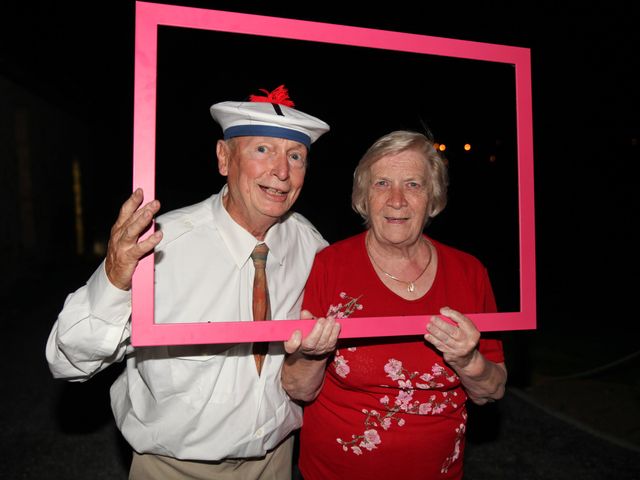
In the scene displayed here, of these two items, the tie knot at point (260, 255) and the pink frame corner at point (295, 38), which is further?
the tie knot at point (260, 255)

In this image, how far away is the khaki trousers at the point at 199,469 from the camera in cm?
160

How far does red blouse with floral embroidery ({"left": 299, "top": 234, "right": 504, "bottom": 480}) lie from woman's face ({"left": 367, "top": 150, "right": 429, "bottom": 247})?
18 centimetres

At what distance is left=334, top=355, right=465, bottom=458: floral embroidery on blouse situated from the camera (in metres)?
1.57

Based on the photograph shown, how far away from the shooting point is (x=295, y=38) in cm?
131

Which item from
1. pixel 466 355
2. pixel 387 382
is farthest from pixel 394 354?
pixel 466 355

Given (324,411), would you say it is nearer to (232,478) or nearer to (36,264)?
(232,478)

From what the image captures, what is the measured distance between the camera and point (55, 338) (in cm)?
135

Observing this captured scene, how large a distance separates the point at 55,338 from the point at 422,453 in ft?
4.09

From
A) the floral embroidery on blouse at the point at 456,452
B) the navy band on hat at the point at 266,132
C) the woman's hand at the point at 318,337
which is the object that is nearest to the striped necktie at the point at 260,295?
the woman's hand at the point at 318,337

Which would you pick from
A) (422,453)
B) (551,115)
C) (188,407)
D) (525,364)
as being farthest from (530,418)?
(551,115)

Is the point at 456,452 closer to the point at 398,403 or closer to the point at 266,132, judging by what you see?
the point at 398,403

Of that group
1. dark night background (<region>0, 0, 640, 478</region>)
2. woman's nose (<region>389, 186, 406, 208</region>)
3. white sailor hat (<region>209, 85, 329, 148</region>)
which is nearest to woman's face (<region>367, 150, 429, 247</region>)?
woman's nose (<region>389, 186, 406, 208</region>)

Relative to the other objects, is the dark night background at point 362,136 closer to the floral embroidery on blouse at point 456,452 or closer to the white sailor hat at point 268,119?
the white sailor hat at point 268,119

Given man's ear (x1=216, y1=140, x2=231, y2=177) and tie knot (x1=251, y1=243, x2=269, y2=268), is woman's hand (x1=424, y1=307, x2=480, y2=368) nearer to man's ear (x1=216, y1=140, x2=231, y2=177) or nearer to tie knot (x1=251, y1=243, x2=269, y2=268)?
tie knot (x1=251, y1=243, x2=269, y2=268)
